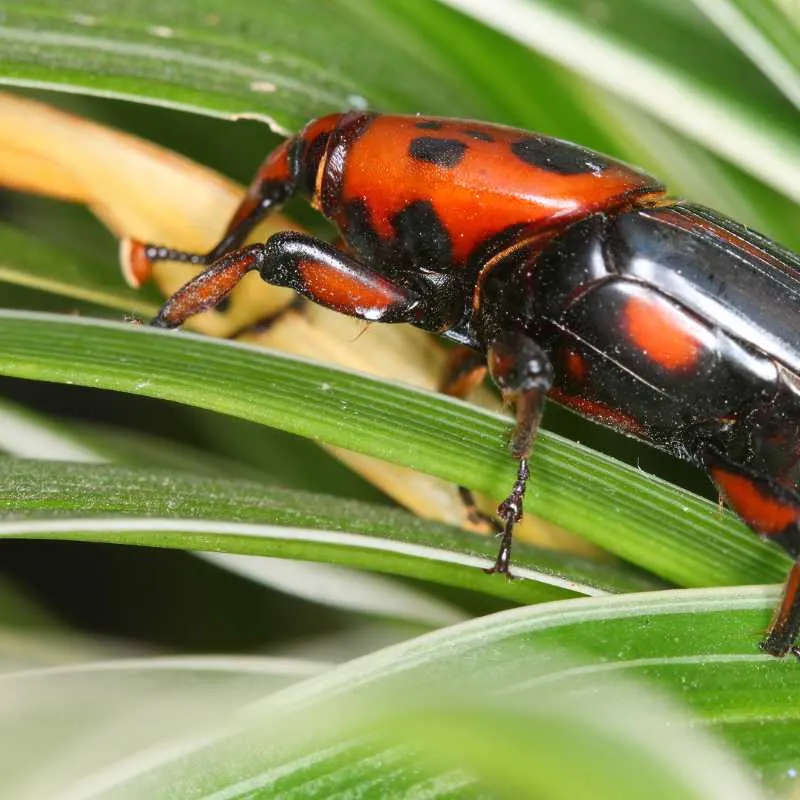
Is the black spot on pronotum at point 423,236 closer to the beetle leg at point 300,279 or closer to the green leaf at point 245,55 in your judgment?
the beetle leg at point 300,279

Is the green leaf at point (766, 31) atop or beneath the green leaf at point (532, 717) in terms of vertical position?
atop

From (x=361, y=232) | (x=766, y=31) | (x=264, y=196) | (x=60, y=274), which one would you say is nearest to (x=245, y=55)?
(x=264, y=196)

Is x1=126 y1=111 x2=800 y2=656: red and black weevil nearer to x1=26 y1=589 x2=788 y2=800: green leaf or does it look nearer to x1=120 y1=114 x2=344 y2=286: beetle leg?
x1=120 y1=114 x2=344 y2=286: beetle leg

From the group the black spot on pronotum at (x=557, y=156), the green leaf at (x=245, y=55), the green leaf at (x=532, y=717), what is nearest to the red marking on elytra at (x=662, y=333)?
the black spot on pronotum at (x=557, y=156)

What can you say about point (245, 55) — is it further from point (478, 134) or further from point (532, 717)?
point (532, 717)

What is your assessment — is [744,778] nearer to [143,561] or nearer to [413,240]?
[413,240]

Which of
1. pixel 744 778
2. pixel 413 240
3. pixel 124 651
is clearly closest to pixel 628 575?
pixel 744 778

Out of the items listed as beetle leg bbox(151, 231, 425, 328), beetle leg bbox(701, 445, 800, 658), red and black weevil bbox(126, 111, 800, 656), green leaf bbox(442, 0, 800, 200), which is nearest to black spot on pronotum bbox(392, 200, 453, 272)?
red and black weevil bbox(126, 111, 800, 656)
